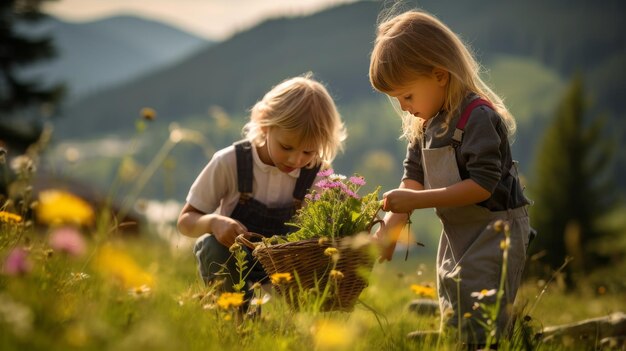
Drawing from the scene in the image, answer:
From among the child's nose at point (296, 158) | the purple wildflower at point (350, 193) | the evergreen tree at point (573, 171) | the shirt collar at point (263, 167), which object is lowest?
the evergreen tree at point (573, 171)

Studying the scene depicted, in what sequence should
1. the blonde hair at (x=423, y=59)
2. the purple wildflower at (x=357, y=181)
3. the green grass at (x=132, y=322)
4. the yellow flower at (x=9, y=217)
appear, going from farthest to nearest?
the blonde hair at (x=423, y=59), the purple wildflower at (x=357, y=181), the yellow flower at (x=9, y=217), the green grass at (x=132, y=322)

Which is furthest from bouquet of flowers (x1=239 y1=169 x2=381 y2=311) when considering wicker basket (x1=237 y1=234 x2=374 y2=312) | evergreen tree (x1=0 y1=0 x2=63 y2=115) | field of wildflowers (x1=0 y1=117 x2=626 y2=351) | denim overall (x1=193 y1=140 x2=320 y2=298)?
evergreen tree (x1=0 y1=0 x2=63 y2=115)

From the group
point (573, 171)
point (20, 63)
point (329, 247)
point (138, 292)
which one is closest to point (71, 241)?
point (138, 292)

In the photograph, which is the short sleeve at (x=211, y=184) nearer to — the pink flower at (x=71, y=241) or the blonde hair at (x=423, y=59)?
the blonde hair at (x=423, y=59)

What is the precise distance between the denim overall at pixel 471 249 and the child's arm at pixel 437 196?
22 centimetres

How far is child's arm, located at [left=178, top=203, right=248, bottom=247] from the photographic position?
3730 mm

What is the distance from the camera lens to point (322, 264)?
3.16m

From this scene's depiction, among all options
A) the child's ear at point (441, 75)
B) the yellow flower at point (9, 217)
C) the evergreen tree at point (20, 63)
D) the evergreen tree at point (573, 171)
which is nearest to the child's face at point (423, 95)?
the child's ear at point (441, 75)

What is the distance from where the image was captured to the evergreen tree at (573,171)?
124 feet

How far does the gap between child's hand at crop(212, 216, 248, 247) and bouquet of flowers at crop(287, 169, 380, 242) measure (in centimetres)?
43

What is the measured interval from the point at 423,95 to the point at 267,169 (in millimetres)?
1262

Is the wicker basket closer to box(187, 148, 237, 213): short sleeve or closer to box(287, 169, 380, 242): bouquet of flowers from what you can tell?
box(287, 169, 380, 242): bouquet of flowers

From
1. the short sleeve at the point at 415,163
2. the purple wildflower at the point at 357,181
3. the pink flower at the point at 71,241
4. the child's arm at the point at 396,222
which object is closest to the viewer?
the pink flower at the point at 71,241

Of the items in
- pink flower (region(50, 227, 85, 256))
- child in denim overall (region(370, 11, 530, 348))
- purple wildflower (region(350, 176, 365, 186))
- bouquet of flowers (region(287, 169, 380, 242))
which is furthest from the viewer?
child in denim overall (region(370, 11, 530, 348))
